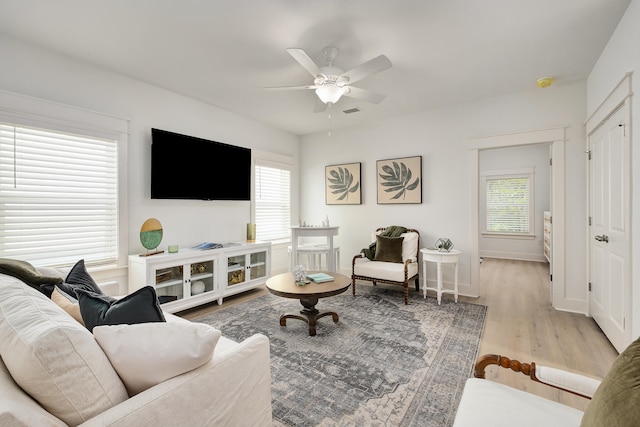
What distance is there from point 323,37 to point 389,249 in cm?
273

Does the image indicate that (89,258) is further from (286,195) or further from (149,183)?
(286,195)

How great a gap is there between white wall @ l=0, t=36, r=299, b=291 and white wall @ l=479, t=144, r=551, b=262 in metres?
5.19

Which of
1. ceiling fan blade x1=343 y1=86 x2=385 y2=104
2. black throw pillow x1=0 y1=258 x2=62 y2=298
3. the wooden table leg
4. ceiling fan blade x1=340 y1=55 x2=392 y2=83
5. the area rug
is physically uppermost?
ceiling fan blade x1=340 y1=55 x2=392 y2=83

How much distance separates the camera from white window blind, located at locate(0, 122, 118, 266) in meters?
2.47

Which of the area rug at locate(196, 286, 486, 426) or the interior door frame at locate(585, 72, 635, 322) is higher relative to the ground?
the interior door frame at locate(585, 72, 635, 322)

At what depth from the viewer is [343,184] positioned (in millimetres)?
5059

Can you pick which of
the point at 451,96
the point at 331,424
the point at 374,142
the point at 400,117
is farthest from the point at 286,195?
the point at 331,424

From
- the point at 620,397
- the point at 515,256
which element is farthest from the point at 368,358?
the point at 515,256

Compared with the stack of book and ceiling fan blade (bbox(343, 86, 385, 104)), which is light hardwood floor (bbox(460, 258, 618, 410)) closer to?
the stack of book

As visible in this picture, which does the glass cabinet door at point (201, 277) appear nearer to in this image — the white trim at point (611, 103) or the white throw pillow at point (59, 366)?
the white throw pillow at point (59, 366)

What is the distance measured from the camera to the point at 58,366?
0.81 meters

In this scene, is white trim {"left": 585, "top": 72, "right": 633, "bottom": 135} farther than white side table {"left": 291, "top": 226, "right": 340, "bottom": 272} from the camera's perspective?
No

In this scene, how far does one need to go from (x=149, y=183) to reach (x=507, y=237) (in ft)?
23.8

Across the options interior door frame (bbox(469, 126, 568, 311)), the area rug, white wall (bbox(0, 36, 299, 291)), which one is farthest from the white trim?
white wall (bbox(0, 36, 299, 291))
